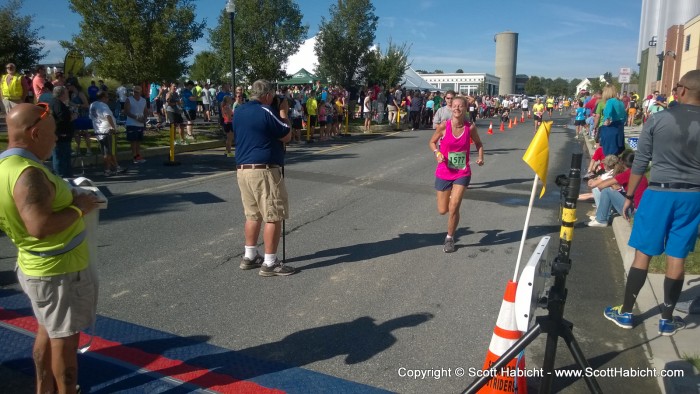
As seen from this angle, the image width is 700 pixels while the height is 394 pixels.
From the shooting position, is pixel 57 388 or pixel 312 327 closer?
pixel 57 388

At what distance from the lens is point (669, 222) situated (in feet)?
12.4

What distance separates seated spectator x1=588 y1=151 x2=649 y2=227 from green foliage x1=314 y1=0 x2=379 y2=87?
23740mm

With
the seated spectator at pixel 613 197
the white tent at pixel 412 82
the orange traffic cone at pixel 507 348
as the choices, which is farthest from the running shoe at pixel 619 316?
the white tent at pixel 412 82

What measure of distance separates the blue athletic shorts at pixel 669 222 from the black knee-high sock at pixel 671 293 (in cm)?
21

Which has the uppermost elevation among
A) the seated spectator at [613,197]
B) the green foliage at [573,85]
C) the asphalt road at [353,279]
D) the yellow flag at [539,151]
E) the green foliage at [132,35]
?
the green foliage at [573,85]

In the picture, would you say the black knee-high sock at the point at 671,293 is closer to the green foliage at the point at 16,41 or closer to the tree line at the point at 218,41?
the tree line at the point at 218,41

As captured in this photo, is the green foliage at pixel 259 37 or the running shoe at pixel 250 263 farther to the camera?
the green foliage at pixel 259 37

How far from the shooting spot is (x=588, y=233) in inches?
279

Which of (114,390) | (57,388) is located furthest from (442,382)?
(57,388)

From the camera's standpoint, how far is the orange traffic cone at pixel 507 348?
306cm

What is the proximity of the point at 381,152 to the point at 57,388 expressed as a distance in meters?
13.1

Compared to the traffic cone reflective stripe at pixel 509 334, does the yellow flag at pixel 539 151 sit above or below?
above

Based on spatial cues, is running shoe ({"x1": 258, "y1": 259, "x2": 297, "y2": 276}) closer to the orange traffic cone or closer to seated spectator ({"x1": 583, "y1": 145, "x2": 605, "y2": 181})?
the orange traffic cone

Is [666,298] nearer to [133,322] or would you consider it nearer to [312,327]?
[312,327]
